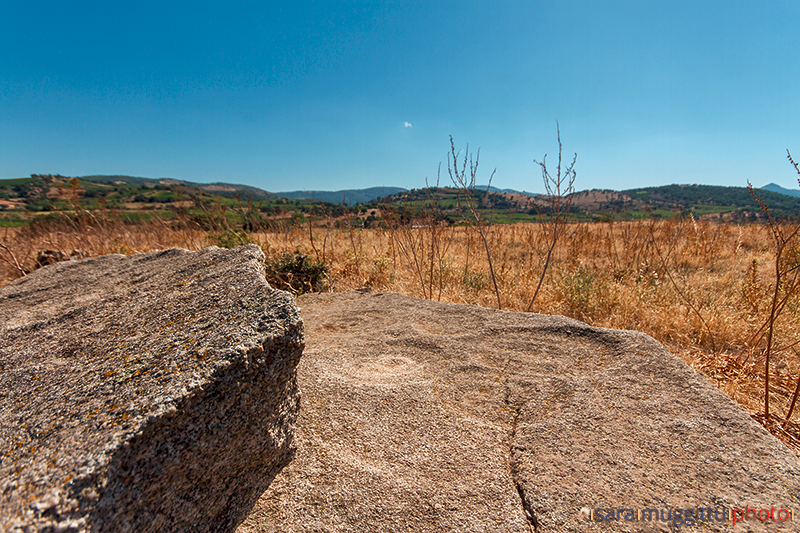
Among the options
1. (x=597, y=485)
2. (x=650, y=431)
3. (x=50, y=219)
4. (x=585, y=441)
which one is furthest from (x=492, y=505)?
(x=50, y=219)

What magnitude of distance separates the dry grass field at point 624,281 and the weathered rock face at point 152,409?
262 centimetres

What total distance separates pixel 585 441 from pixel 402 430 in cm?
83

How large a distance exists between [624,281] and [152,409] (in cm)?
508

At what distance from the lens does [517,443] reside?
5.00 feet

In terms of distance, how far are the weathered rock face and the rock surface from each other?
0.87 feet

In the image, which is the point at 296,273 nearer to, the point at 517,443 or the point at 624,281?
the point at 517,443

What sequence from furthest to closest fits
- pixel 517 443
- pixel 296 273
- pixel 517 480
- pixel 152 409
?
pixel 296 273 → pixel 517 443 → pixel 517 480 → pixel 152 409

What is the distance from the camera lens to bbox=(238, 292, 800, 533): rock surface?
1231mm

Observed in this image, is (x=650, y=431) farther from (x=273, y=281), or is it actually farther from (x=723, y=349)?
(x=273, y=281)

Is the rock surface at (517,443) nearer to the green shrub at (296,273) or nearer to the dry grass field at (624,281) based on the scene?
the dry grass field at (624,281)

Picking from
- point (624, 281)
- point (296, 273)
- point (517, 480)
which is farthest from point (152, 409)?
point (624, 281)

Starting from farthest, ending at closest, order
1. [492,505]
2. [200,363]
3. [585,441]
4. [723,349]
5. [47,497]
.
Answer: [723,349], [585,441], [492,505], [200,363], [47,497]

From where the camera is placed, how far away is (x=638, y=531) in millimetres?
1147

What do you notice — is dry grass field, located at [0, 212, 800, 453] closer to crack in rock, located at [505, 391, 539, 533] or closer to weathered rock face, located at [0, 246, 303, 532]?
crack in rock, located at [505, 391, 539, 533]
